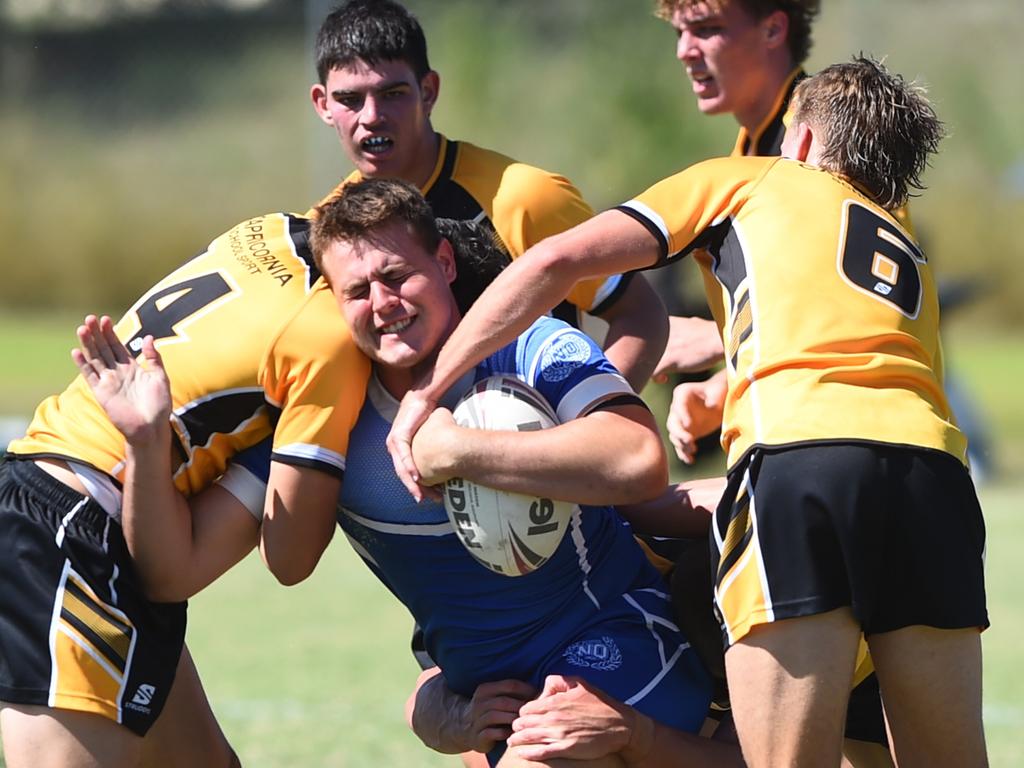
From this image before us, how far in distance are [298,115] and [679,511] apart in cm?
2144

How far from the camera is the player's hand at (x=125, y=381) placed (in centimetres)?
370

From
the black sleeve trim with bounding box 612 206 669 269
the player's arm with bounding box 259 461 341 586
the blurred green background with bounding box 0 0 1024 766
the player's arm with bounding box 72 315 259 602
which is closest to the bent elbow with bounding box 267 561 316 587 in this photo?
the player's arm with bounding box 259 461 341 586

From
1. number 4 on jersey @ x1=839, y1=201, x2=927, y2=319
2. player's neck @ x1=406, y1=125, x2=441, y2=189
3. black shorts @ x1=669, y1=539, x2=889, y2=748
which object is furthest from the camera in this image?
player's neck @ x1=406, y1=125, x2=441, y2=189

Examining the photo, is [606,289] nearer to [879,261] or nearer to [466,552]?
[466,552]

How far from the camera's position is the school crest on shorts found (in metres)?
3.79

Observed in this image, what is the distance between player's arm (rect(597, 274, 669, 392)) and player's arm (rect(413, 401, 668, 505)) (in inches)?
47.5

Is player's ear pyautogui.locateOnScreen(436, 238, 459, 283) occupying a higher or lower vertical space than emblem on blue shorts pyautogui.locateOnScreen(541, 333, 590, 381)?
higher

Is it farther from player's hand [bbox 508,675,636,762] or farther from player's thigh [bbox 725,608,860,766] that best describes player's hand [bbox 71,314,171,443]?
player's thigh [bbox 725,608,860,766]

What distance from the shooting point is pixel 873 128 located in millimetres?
3701

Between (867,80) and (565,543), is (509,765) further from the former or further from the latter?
(867,80)

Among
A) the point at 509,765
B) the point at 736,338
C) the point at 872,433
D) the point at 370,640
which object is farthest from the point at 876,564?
the point at 370,640

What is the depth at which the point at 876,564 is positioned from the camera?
337 centimetres

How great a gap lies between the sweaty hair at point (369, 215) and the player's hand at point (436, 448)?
1.63 feet

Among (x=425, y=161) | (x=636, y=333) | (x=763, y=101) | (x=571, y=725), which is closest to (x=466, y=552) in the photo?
(x=571, y=725)
